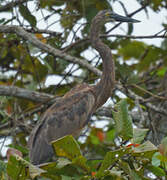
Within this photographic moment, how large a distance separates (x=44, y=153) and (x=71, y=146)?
6.04 ft

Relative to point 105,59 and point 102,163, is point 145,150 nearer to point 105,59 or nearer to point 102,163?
point 102,163

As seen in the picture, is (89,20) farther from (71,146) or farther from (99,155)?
(71,146)

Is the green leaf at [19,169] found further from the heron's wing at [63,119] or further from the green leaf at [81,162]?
the heron's wing at [63,119]

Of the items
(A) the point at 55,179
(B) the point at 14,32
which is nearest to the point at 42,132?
(B) the point at 14,32

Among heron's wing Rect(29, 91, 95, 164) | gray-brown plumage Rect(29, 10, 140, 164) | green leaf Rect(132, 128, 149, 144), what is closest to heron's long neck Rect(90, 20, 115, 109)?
gray-brown plumage Rect(29, 10, 140, 164)

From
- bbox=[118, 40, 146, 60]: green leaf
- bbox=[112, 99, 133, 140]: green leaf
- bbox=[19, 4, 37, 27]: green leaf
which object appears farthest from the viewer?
bbox=[118, 40, 146, 60]: green leaf

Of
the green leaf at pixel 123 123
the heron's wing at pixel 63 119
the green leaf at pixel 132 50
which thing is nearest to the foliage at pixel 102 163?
the green leaf at pixel 123 123

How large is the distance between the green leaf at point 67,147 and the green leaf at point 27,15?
1718 mm

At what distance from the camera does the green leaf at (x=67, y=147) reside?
2156 millimetres

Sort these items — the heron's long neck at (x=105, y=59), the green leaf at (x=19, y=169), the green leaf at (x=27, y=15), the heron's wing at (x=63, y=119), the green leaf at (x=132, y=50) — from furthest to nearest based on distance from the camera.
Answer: the green leaf at (x=132, y=50), the heron's wing at (x=63, y=119), the heron's long neck at (x=105, y=59), the green leaf at (x=27, y=15), the green leaf at (x=19, y=169)

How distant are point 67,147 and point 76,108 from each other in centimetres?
208

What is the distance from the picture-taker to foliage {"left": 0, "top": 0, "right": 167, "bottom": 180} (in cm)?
218

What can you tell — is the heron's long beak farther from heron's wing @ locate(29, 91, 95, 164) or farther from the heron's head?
heron's wing @ locate(29, 91, 95, 164)

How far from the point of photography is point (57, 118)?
424cm
